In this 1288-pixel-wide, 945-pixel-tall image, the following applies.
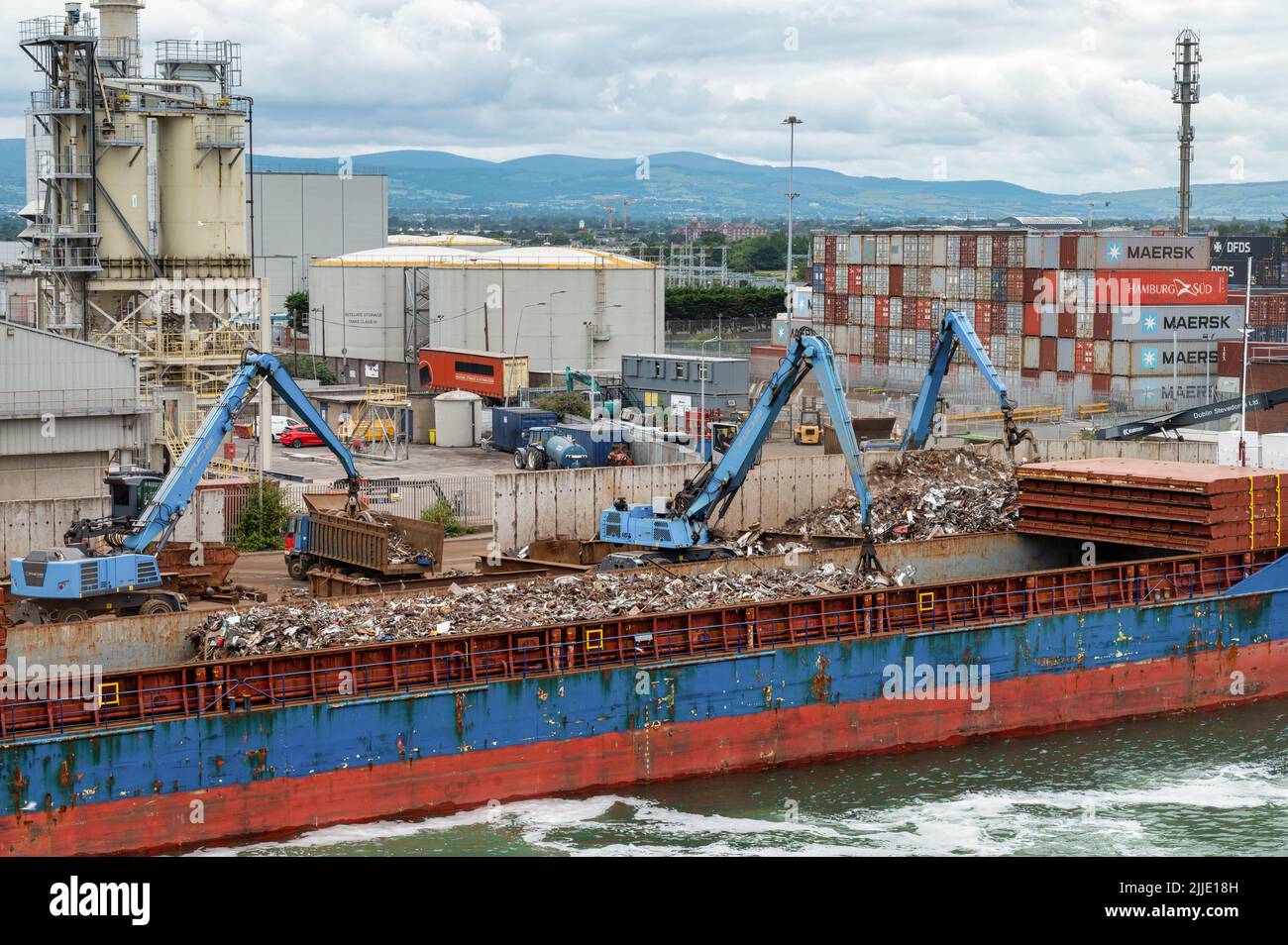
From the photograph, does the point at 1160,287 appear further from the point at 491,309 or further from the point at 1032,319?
the point at 491,309

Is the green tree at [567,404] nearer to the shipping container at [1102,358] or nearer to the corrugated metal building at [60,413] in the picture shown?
the shipping container at [1102,358]

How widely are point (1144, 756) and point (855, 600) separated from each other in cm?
606

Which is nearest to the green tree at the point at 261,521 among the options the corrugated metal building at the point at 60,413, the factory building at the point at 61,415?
the factory building at the point at 61,415

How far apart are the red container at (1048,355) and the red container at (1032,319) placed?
0.76 m

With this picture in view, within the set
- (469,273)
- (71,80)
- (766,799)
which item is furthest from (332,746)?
(469,273)

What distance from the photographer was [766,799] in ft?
90.9

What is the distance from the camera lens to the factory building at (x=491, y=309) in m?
83.2

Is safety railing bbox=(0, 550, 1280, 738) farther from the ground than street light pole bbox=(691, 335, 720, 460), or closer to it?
closer to it

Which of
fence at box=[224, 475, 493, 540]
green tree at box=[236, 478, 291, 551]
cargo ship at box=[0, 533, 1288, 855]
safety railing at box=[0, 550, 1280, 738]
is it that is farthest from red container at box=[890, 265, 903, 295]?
safety railing at box=[0, 550, 1280, 738]

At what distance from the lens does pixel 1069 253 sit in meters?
79.7

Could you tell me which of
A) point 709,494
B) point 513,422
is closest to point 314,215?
point 513,422

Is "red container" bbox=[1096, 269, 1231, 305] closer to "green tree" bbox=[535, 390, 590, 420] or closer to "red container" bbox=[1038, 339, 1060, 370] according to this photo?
"red container" bbox=[1038, 339, 1060, 370]

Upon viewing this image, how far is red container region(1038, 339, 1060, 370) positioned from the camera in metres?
80.0

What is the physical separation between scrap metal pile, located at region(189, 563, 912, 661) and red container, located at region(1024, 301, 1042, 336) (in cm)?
5016
